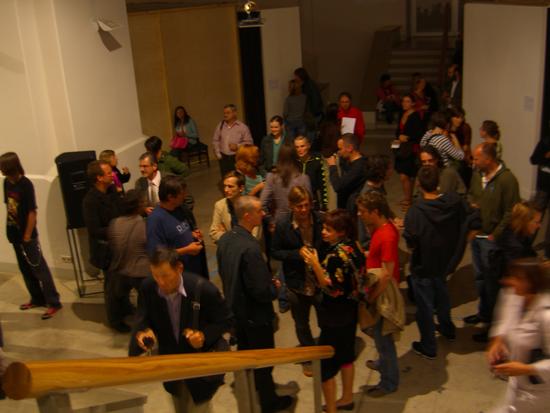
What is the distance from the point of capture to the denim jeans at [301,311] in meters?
4.68

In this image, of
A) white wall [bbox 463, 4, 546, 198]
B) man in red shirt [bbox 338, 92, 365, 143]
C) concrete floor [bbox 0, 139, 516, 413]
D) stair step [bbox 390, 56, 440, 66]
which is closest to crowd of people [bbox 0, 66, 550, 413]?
concrete floor [bbox 0, 139, 516, 413]

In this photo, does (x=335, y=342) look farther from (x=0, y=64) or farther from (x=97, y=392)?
(x=0, y=64)

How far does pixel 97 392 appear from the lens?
1.61m

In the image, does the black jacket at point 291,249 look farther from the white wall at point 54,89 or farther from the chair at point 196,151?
the chair at point 196,151

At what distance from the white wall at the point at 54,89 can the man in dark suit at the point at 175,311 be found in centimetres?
376

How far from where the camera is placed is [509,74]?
8938 mm

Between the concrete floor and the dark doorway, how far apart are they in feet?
15.2

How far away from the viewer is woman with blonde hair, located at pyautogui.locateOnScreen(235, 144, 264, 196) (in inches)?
253

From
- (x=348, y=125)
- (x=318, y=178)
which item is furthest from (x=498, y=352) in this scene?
(x=348, y=125)

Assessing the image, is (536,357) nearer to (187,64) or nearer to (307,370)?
(307,370)

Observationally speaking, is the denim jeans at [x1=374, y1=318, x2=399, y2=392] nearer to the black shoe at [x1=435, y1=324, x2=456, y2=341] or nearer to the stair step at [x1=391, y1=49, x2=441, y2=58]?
the black shoe at [x1=435, y1=324, x2=456, y2=341]

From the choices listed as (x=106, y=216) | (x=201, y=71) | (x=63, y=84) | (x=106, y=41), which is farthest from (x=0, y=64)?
(x=201, y=71)

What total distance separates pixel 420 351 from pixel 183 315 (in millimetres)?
2487

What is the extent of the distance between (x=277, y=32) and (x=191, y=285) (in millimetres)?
8534
